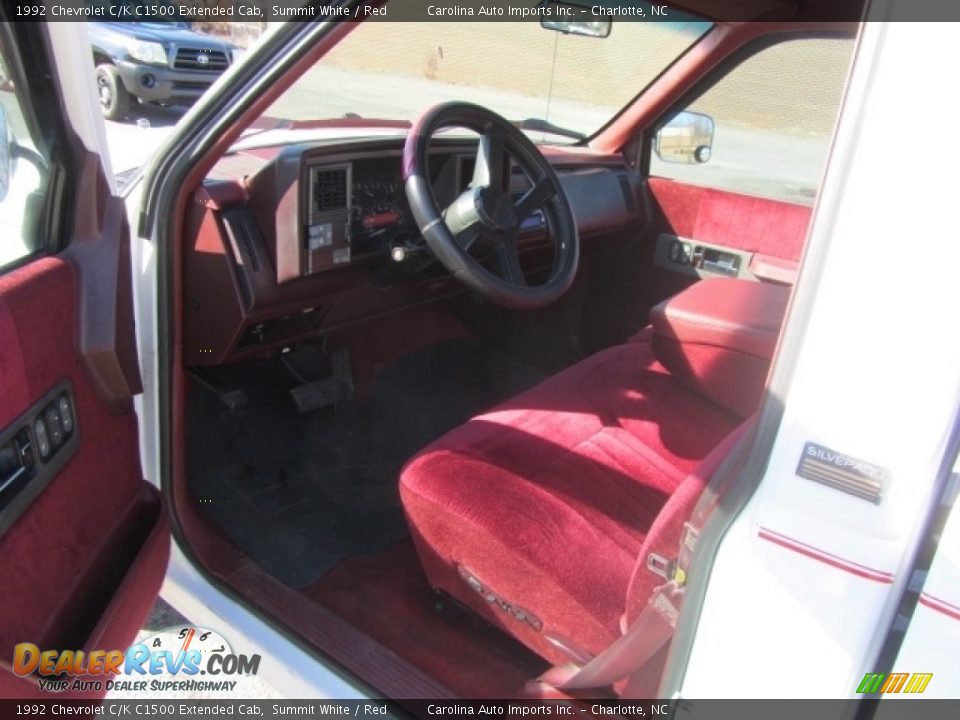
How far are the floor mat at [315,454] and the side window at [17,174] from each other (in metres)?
0.96

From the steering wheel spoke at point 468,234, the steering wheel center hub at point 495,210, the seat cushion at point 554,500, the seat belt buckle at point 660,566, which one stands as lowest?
the seat cushion at point 554,500

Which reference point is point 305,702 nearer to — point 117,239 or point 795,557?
point 117,239

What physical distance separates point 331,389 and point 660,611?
5.73 ft

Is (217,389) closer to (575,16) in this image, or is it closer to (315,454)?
(315,454)

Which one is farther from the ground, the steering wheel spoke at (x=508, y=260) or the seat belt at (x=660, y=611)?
the steering wheel spoke at (x=508, y=260)

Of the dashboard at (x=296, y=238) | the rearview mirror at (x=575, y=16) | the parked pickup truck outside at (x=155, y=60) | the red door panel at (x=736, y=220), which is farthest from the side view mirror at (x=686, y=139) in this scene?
the parked pickup truck outside at (x=155, y=60)

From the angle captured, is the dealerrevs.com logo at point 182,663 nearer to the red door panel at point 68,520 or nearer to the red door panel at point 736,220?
the red door panel at point 68,520

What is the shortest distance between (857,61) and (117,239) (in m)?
1.36

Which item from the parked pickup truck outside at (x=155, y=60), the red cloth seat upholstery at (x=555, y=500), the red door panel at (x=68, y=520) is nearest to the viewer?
the red door panel at (x=68, y=520)

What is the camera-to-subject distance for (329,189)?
197 centimetres

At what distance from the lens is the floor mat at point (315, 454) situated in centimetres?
216

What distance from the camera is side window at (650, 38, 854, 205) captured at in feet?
8.18

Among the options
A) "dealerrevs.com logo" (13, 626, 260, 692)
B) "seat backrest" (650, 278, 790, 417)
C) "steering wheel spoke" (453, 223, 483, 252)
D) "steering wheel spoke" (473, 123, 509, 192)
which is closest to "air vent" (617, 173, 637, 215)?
"seat backrest" (650, 278, 790, 417)

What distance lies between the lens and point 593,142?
3.23 m
